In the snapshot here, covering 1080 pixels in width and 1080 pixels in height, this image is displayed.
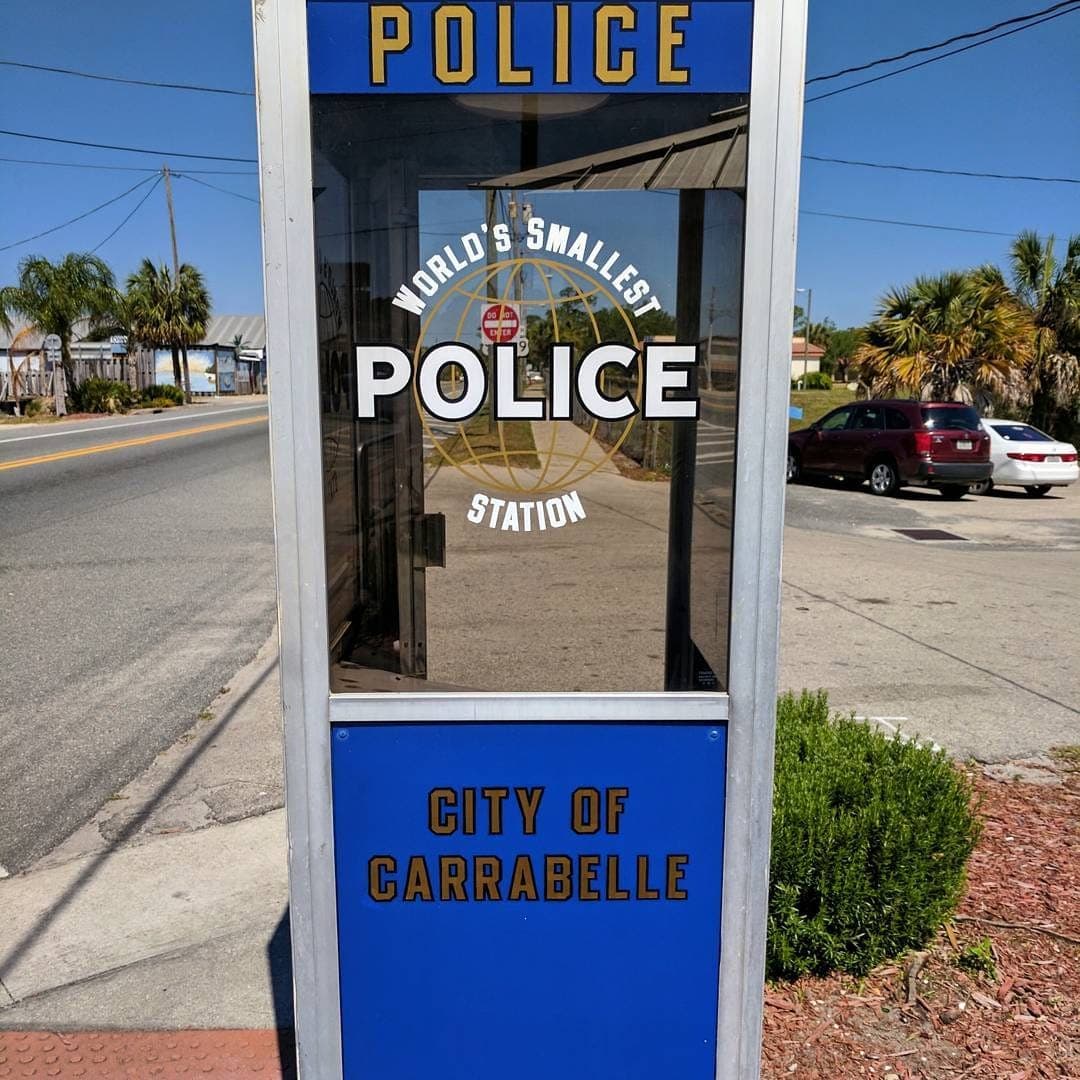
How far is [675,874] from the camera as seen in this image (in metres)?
2.02

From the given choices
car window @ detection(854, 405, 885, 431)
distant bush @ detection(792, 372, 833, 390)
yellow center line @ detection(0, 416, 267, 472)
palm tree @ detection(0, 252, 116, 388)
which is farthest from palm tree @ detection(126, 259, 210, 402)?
car window @ detection(854, 405, 885, 431)

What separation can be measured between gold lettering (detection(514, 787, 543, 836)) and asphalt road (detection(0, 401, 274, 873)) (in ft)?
9.38

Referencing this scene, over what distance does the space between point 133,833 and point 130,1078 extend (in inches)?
63.5

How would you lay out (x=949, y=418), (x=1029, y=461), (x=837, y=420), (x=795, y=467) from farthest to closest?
(x=795, y=467) < (x=837, y=420) < (x=1029, y=461) < (x=949, y=418)

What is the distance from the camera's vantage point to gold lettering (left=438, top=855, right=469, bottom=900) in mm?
2004

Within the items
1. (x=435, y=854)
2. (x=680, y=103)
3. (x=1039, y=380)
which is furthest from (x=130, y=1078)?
(x=1039, y=380)

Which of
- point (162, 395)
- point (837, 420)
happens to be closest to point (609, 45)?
point (837, 420)

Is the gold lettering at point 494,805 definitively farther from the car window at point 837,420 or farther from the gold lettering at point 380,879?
the car window at point 837,420

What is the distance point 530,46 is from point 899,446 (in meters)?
15.4

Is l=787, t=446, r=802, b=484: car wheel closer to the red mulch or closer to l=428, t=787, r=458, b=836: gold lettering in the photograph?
the red mulch

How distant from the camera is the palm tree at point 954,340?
2208 cm

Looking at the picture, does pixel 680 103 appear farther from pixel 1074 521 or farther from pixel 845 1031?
pixel 1074 521

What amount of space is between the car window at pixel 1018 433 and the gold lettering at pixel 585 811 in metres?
16.8

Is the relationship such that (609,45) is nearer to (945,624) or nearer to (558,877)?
(558,877)
